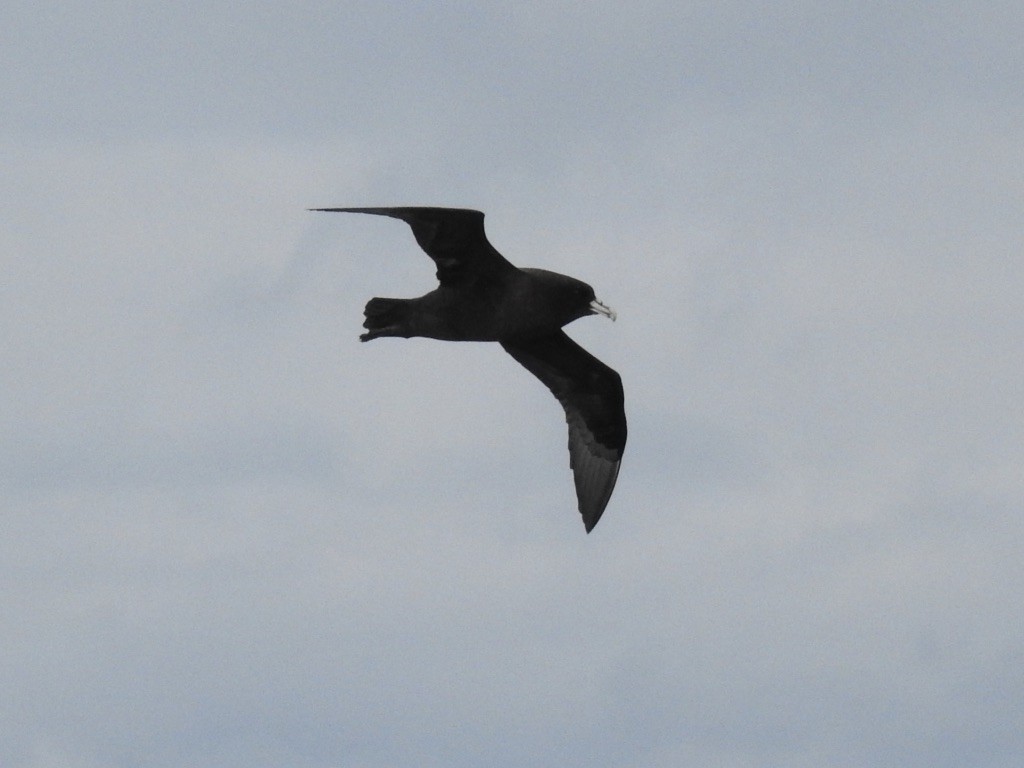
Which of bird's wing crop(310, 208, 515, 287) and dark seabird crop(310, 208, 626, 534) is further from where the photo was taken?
dark seabird crop(310, 208, 626, 534)

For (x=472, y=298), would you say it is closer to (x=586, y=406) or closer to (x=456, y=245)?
(x=456, y=245)

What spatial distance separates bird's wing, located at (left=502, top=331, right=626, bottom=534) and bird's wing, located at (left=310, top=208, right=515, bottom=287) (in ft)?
7.02

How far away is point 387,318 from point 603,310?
209 centimetres

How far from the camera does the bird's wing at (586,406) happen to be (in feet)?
60.8

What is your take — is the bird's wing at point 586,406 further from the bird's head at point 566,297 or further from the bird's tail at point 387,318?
the bird's tail at point 387,318

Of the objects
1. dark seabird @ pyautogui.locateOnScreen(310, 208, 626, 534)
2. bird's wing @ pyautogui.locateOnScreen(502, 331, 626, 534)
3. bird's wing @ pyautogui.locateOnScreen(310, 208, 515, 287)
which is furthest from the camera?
bird's wing @ pyautogui.locateOnScreen(502, 331, 626, 534)

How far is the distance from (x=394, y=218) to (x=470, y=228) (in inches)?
30.3

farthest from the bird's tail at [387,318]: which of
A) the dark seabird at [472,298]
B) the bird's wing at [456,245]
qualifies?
the bird's wing at [456,245]

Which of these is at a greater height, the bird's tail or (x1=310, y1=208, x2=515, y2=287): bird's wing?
(x1=310, y1=208, x2=515, y2=287): bird's wing

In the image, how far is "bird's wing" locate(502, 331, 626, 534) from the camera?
60.8 feet

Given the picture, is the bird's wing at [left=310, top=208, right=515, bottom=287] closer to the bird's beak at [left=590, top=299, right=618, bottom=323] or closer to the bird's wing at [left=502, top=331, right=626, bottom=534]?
the bird's beak at [left=590, top=299, right=618, bottom=323]

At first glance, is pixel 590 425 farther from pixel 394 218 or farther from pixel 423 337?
pixel 394 218

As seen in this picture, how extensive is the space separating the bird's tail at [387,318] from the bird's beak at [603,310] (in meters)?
1.78

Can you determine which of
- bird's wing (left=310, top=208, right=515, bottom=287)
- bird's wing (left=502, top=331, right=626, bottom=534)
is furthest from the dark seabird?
bird's wing (left=502, top=331, right=626, bottom=534)
